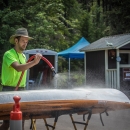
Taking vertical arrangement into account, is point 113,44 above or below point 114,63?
above

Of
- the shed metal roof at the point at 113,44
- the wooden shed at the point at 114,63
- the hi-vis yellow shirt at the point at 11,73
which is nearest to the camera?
the hi-vis yellow shirt at the point at 11,73

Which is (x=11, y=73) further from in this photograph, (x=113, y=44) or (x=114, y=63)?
(x=114, y=63)

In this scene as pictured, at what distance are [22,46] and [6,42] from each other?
1733cm

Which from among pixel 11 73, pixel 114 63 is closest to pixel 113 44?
pixel 114 63

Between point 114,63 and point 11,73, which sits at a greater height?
point 11,73

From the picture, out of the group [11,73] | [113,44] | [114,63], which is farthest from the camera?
[114,63]

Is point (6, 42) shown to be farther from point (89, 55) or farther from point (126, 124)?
point (126, 124)

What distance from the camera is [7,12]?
23812mm

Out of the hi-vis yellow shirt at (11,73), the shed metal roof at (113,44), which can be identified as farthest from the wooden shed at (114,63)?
the hi-vis yellow shirt at (11,73)

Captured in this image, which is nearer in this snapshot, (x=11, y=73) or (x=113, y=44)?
(x=11, y=73)

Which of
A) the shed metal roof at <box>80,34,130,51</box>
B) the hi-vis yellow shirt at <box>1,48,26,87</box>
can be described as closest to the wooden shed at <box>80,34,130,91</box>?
the shed metal roof at <box>80,34,130,51</box>

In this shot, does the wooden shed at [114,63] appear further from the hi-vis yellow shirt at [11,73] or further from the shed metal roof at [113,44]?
the hi-vis yellow shirt at [11,73]

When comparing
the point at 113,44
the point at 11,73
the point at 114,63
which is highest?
the point at 113,44

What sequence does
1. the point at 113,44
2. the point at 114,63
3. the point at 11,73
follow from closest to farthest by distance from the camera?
1. the point at 11,73
2. the point at 113,44
3. the point at 114,63
